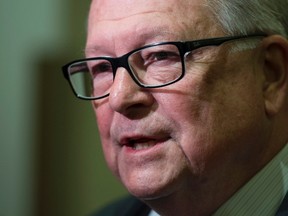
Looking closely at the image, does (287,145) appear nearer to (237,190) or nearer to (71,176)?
(237,190)

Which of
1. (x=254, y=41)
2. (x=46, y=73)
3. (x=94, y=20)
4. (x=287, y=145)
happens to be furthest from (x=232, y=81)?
(x=46, y=73)

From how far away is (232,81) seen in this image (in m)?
1.16

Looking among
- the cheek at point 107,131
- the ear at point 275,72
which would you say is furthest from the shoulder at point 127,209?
the ear at point 275,72

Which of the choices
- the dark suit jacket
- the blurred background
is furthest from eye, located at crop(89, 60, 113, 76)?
the blurred background

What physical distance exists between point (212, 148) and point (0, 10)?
1.79m

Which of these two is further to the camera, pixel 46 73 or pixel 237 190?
pixel 46 73

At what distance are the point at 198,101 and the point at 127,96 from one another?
0.16 m

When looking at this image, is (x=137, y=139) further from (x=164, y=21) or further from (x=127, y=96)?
(x=164, y=21)

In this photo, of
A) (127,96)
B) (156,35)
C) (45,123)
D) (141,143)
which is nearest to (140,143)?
(141,143)

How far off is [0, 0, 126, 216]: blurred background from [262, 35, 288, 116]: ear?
1460mm

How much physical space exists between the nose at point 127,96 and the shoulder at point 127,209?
21.9 inches

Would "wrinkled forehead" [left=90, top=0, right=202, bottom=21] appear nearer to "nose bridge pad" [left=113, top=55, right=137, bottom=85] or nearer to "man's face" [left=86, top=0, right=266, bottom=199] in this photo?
"man's face" [left=86, top=0, right=266, bottom=199]

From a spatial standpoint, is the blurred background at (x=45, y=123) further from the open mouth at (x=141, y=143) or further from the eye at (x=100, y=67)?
the open mouth at (x=141, y=143)

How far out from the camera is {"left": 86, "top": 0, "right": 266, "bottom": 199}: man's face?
1.14 metres
